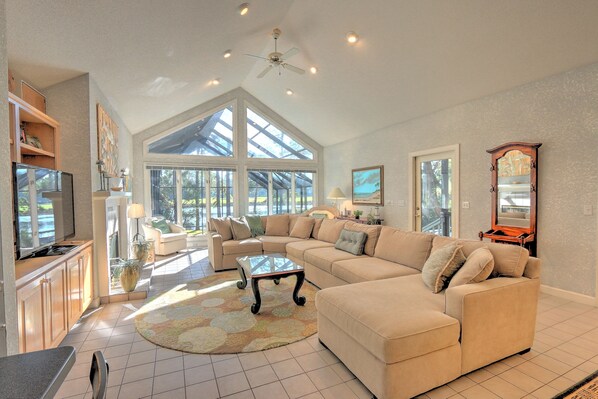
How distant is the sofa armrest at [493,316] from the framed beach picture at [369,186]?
4154mm

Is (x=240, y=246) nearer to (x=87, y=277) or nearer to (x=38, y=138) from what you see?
(x=87, y=277)

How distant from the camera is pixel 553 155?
351 centimetres

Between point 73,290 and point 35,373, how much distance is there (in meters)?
→ 2.34

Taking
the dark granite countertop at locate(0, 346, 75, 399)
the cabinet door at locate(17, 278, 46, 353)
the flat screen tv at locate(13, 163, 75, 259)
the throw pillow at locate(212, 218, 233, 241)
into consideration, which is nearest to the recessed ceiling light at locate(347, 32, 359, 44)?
the throw pillow at locate(212, 218, 233, 241)

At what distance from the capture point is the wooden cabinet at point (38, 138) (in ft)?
8.44

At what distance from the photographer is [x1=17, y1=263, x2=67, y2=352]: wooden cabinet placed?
5.93 ft

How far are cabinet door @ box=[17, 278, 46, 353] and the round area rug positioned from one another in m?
0.85

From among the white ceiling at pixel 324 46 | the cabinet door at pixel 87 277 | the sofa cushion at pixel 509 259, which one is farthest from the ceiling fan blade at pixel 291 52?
the cabinet door at pixel 87 277

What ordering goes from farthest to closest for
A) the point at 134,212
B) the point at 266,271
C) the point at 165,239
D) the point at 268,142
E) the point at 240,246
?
the point at 268,142 < the point at 165,239 < the point at 134,212 < the point at 240,246 < the point at 266,271

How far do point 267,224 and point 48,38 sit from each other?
4.07 meters

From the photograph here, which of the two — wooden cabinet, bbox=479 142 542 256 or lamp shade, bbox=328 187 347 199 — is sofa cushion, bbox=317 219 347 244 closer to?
wooden cabinet, bbox=479 142 542 256

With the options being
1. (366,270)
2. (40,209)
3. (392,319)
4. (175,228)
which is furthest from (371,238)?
(175,228)

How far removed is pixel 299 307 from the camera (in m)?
3.29

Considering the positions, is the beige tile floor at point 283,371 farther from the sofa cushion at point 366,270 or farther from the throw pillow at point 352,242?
the throw pillow at point 352,242
